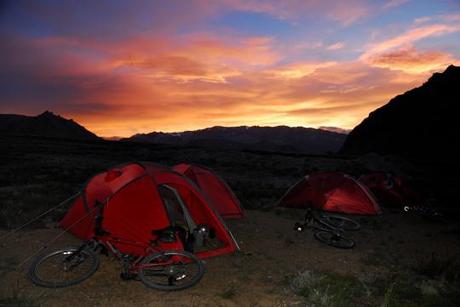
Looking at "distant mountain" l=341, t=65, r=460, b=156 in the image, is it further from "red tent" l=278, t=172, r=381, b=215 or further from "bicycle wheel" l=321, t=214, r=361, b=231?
"bicycle wheel" l=321, t=214, r=361, b=231

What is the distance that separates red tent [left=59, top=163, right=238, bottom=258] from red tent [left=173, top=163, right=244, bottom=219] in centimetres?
285

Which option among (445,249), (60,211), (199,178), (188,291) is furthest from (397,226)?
(60,211)

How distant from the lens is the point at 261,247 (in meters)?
11.5

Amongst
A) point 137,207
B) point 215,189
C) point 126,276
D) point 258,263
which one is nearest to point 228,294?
point 126,276

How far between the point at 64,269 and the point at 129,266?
145cm

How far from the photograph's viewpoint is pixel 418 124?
79.9 m

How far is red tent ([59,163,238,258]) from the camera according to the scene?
9.77 meters

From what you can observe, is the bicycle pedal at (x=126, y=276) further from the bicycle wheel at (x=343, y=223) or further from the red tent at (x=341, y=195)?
the red tent at (x=341, y=195)

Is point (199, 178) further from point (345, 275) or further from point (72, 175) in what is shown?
point (72, 175)

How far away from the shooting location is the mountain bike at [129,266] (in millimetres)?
8180

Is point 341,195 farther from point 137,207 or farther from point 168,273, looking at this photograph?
point 168,273

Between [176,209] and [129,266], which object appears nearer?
[129,266]

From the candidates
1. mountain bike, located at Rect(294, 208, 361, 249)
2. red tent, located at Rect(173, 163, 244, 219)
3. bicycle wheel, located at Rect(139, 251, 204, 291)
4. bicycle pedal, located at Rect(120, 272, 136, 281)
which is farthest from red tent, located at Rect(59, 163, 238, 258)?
mountain bike, located at Rect(294, 208, 361, 249)

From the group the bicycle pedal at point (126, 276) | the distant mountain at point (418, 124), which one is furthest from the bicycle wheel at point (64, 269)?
the distant mountain at point (418, 124)
